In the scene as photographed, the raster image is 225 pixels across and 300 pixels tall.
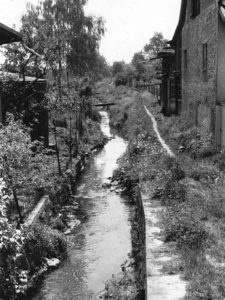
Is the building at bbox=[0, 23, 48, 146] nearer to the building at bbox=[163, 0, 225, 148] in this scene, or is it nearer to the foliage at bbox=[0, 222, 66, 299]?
the foliage at bbox=[0, 222, 66, 299]

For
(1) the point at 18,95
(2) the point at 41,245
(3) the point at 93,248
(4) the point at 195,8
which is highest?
(4) the point at 195,8

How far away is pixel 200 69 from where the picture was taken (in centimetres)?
2038

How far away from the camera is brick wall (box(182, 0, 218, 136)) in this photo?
17828 mm

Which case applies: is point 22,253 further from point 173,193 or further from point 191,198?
point 173,193

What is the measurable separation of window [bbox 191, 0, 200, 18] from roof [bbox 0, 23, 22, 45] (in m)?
10.1

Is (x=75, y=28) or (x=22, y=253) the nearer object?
(x=22, y=253)

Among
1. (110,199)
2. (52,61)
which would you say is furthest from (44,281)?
(52,61)

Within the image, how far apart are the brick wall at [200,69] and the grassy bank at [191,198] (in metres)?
0.91

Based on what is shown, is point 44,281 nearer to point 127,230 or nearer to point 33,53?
point 127,230

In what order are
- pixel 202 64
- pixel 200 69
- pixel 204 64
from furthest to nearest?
pixel 200 69 → pixel 202 64 → pixel 204 64

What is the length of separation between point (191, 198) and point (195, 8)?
12812 millimetres

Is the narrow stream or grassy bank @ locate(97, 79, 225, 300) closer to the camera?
grassy bank @ locate(97, 79, 225, 300)

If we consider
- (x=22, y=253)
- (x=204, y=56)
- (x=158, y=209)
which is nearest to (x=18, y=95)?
(x=158, y=209)

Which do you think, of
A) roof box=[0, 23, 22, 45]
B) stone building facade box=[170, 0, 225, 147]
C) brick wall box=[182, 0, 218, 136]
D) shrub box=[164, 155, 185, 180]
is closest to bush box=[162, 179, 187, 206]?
shrub box=[164, 155, 185, 180]
